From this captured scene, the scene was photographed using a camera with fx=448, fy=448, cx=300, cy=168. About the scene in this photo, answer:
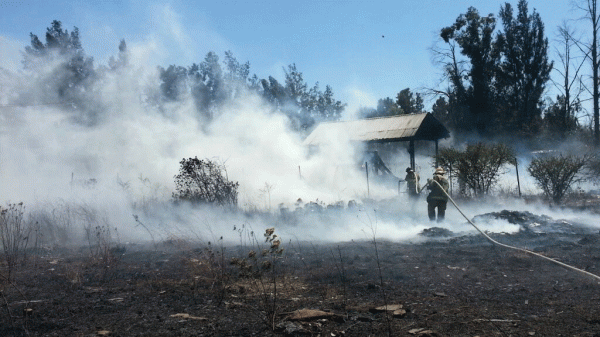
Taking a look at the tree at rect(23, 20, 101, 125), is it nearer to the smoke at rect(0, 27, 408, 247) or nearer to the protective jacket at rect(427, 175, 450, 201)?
the smoke at rect(0, 27, 408, 247)

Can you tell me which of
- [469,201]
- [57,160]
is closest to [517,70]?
[469,201]

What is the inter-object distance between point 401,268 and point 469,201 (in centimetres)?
950

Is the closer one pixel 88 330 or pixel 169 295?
pixel 88 330

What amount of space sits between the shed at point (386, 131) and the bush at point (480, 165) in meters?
5.19

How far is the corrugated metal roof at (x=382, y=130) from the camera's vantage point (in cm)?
2133

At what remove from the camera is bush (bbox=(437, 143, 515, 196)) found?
1536cm

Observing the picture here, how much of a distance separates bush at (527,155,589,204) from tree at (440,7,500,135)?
22974mm

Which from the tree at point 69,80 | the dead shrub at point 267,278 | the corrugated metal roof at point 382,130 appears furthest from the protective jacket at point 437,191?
the tree at point 69,80

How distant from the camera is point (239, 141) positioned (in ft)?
62.9

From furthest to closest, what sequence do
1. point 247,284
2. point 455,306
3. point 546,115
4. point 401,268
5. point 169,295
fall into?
point 546,115 → point 401,268 → point 247,284 → point 169,295 → point 455,306

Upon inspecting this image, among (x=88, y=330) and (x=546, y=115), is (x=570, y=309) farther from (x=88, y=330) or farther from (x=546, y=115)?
(x=546, y=115)

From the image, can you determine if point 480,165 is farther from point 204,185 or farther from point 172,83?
point 172,83

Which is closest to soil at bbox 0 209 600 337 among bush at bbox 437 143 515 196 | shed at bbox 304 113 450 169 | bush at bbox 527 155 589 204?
bush at bbox 527 155 589 204

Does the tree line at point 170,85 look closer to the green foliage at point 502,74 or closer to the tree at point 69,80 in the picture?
the tree at point 69,80
